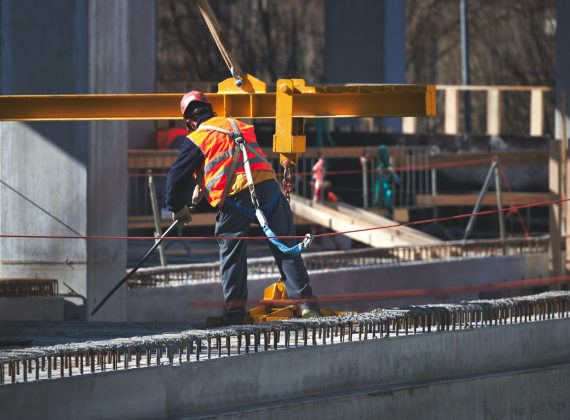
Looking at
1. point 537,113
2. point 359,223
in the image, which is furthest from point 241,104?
point 537,113

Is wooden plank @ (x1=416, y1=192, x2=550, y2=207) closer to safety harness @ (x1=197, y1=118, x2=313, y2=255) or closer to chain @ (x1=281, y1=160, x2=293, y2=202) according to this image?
chain @ (x1=281, y1=160, x2=293, y2=202)

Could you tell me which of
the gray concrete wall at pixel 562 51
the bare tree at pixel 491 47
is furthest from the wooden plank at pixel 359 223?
the bare tree at pixel 491 47

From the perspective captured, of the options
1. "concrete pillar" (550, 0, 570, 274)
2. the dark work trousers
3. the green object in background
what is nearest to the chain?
the dark work trousers

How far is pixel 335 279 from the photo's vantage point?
1744cm

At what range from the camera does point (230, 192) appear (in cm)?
1196

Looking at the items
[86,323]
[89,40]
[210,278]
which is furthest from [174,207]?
[210,278]

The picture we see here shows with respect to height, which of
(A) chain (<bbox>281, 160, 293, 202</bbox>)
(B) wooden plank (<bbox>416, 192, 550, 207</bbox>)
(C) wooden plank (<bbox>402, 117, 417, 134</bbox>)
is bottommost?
(B) wooden plank (<bbox>416, 192, 550, 207</bbox>)

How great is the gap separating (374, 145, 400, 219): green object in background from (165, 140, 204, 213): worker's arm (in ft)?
35.1

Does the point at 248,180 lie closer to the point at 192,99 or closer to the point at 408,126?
the point at 192,99

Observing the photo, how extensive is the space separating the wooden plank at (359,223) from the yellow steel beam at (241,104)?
7.17 m

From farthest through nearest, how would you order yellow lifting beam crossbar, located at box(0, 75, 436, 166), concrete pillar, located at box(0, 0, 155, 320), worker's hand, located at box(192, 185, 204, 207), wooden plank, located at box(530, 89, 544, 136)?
wooden plank, located at box(530, 89, 544, 136)
concrete pillar, located at box(0, 0, 155, 320)
worker's hand, located at box(192, 185, 204, 207)
yellow lifting beam crossbar, located at box(0, 75, 436, 166)

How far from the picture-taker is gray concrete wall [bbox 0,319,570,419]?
9383 millimetres

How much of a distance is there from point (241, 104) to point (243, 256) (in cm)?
138

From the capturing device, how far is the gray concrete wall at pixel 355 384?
30.8ft
